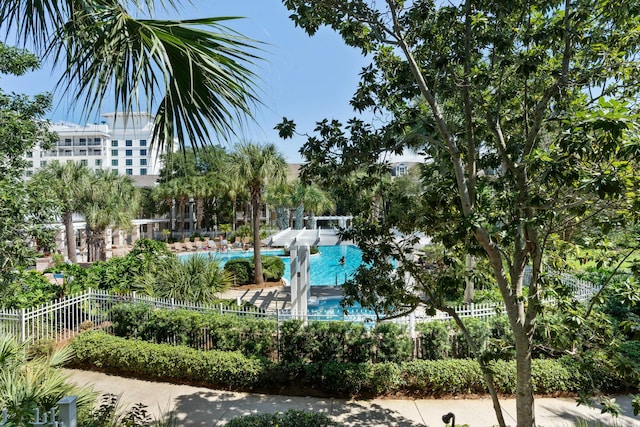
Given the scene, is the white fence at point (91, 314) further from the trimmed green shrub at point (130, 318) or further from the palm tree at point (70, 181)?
the palm tree at point (70, 181)

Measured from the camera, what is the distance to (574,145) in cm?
245

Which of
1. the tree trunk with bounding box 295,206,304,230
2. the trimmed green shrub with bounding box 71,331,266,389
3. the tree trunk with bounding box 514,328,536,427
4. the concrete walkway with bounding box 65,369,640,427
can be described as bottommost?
the concrete walkway with bounding box 65,369,640,427

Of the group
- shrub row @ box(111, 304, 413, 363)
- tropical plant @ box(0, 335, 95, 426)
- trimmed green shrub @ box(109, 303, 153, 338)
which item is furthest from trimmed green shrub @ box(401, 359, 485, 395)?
trimmed green shrub @ box(109, 303, 153, 338)

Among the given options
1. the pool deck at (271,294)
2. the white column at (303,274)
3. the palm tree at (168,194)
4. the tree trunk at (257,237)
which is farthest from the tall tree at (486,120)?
the palm tree at (168,194)

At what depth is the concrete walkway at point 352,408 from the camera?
5527mm

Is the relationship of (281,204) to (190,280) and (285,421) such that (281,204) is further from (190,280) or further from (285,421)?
(285,421)

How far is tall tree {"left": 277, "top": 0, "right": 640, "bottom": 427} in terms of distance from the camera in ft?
11.8

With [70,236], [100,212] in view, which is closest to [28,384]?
[100,212]

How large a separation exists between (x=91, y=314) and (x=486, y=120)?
9.58 m

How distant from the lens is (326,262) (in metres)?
25.4

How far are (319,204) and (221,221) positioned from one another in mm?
12370

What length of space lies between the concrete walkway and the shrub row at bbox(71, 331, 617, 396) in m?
0.19

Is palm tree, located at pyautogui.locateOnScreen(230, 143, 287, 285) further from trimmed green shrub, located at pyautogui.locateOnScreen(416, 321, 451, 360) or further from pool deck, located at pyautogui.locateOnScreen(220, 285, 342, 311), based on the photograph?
trimmed green shrub, located at pyautogui.locateOnScreen(416, 321, 451, 360)

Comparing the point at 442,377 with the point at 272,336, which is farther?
the point at 272,336
